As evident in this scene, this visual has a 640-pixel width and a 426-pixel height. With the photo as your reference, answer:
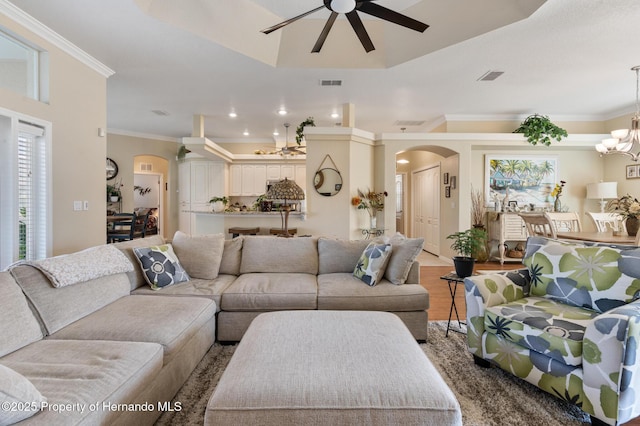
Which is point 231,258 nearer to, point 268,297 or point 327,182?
point 268,297

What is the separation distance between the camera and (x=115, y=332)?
1746mm

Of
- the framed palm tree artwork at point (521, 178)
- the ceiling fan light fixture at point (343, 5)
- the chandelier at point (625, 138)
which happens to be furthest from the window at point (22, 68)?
the chandelier at point (625, 138)

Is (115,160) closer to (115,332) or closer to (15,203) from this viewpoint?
(15,203)

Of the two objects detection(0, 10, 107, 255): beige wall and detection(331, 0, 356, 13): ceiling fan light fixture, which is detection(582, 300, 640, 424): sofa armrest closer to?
detection(331, 0, 356, 13): ceiling fan light fixture

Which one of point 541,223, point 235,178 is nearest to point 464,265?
point 541,223

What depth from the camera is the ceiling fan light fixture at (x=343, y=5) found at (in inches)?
90.8

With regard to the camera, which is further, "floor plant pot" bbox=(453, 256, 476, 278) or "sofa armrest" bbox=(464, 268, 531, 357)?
"floor plant pot" bbox=(453, 256, 476, 278)

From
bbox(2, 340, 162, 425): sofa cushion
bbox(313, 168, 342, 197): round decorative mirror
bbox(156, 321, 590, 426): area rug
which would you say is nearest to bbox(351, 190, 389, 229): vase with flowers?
bbox(313, 168, 342, 197): round decorative mirror

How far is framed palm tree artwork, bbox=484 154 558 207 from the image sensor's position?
6.15 m

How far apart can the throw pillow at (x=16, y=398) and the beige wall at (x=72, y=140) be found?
9.81 ft

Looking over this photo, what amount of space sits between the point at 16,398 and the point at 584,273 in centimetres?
308

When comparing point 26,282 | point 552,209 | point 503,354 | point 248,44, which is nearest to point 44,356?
point 26,282

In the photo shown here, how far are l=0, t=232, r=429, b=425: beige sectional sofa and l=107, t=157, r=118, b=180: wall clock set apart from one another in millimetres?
5703

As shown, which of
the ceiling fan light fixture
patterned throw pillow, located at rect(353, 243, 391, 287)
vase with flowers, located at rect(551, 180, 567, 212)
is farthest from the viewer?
vase with flowers, located at rect(551, 180, 567, 212)
